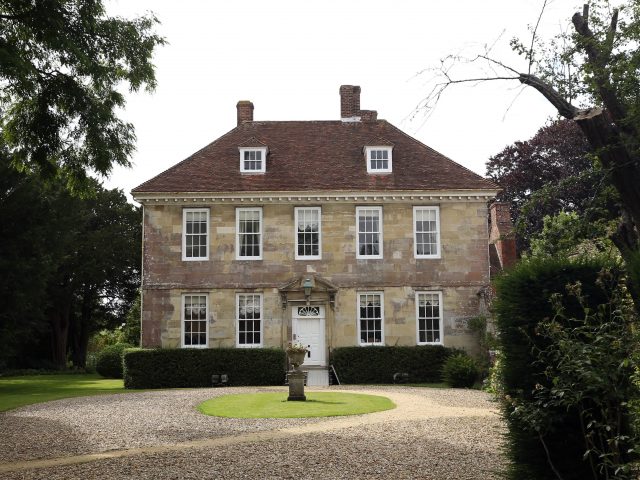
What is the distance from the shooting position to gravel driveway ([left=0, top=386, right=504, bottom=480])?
9.66 m

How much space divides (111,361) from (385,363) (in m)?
14.5

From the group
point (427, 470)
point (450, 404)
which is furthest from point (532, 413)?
point (450, 404)

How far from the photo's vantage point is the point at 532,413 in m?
7.24

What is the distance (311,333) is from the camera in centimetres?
2750

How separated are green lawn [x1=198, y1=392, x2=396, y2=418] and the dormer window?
443 inches

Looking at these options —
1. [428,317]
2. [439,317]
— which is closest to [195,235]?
[428,317]

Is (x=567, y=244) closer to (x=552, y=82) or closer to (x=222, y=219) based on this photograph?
(x=552, y=82)

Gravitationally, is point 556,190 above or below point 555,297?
above

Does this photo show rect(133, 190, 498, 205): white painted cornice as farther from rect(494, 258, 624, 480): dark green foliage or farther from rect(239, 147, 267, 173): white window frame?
rect(494, 258, 624, 480): dark green foliage

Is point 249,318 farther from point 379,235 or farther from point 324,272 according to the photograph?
point 379,235

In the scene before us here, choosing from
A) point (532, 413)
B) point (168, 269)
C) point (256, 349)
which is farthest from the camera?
point (168, 269)

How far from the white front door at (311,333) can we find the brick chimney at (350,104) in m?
9.51

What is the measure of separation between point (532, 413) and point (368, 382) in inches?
762

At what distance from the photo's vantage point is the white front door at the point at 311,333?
27.5m
